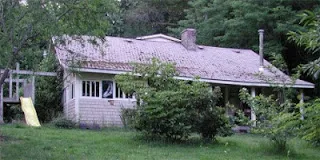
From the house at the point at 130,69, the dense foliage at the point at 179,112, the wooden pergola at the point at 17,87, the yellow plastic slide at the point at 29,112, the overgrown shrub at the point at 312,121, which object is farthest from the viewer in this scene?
the house at the point at 130,69

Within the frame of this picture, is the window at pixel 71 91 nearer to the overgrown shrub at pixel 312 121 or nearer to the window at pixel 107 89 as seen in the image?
the window at pixel 107 89

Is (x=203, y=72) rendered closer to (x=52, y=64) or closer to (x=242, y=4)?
(x=52, y=64)

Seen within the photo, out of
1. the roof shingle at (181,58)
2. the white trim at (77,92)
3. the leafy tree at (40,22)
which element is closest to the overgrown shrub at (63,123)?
the white trim at (77,92)

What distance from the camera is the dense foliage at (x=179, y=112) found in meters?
12.1

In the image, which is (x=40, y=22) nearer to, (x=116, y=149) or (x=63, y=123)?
(x=116, y=149)

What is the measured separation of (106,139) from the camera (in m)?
12.6

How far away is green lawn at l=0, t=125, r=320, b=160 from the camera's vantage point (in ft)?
31.6

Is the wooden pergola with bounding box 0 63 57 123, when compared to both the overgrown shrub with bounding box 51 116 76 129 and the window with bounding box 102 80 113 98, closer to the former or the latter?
the overgrown shrub with bounding box 51 116 76 129

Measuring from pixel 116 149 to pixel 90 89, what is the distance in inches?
353

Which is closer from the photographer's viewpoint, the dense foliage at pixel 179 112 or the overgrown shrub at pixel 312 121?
the overgrown shrub at pixel 312 121

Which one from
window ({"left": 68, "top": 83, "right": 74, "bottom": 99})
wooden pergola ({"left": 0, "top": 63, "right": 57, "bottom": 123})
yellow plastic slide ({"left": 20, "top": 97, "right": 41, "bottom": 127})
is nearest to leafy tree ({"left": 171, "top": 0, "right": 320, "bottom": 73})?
window ({"left": 68, "top": 83, "right": 74, "bottom": 99})

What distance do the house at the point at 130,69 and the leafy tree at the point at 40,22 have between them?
494 centimetres

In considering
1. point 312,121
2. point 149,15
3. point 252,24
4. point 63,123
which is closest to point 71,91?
point 63,123

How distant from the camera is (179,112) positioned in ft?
40.2
